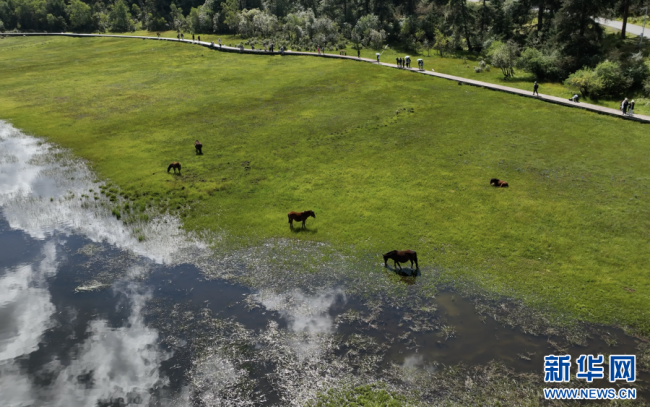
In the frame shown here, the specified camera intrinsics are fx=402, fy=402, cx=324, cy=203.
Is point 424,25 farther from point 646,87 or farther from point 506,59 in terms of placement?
point 646,87

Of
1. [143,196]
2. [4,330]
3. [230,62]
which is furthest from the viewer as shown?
[230,62]

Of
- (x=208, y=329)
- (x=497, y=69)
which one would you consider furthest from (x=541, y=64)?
(x=208, y=329)

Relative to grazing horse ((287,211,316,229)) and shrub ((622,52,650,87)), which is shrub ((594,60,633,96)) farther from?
grazing horse ((287,211,316,229))

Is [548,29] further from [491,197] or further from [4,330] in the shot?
[4,330]

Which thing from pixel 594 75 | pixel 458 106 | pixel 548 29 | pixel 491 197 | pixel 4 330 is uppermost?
pixel 548 29

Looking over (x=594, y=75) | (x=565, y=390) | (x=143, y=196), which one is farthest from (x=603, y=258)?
(x=594, y=75)

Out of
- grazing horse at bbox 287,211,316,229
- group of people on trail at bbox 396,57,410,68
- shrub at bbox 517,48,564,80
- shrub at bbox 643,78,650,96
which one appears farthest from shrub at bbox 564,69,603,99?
grazing horse at bbox 287,211,316,229
